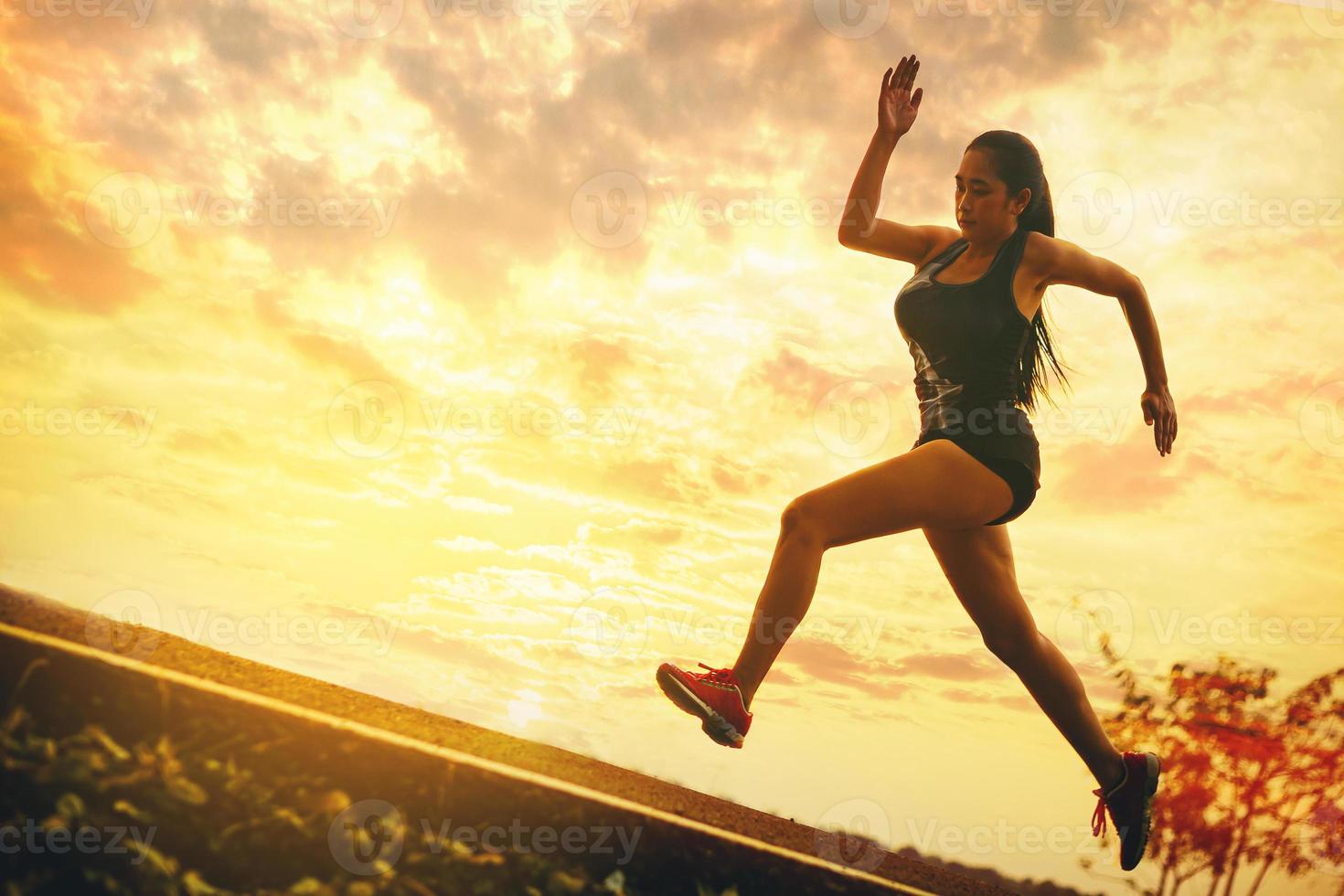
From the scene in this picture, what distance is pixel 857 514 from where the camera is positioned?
127 inches

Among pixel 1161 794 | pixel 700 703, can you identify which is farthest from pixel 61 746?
pixel 1161 794

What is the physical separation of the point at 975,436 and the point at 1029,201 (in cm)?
112

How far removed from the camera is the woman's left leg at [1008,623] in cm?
352

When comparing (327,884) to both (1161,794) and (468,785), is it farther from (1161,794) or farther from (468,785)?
(1161,794)

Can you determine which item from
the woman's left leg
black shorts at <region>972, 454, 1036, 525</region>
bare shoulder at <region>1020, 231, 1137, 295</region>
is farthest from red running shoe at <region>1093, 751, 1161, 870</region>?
bare shoulder at <region>1020, 231, 1137, 295</region>

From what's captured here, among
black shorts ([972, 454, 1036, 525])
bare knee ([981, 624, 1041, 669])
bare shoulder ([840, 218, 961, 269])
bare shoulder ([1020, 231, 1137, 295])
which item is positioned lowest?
bare knee ([981, 624, 1041, 669])

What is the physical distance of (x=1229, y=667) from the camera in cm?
1227

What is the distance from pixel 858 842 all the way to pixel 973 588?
148cm

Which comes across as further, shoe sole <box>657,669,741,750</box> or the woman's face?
the woman's face

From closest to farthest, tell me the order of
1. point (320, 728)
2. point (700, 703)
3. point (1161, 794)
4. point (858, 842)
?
1. point (320, 728)
2. point (700, 703)
3. point (858, 842)
4. point (1161, 794)

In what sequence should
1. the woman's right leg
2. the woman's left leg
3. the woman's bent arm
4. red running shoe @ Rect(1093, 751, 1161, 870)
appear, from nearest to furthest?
the woman's right leg
the woman's left leg
red running shoe @ Rect(1093, 751, 1161, 870)
the woman's bent arm

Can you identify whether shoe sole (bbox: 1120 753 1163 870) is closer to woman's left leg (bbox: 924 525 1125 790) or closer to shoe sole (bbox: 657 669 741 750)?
woman's left leg (bbox: 924 525 1125 790)

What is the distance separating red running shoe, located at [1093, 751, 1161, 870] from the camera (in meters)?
3.70

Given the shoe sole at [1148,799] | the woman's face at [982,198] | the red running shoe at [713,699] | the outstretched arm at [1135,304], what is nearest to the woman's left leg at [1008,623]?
the shoe sole at [1148,799]
